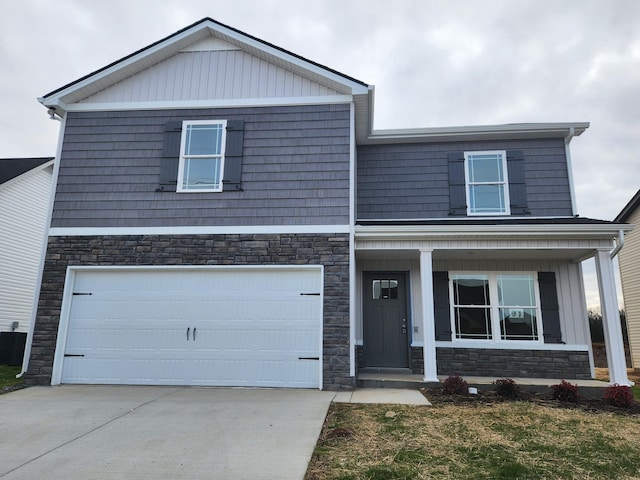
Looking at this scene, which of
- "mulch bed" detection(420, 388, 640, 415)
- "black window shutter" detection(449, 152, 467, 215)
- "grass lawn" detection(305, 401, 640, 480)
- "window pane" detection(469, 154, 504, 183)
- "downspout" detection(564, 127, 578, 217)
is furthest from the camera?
"window pane" detection(469, 154, 504, 183)

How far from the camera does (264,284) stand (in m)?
7.24

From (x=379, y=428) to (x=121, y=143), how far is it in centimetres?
682

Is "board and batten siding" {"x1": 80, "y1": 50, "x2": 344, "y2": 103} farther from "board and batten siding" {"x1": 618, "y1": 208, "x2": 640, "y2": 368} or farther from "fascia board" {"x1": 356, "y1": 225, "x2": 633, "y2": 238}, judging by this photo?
"board and batten siding" {"x1": 618, "y1": 208, "x2": 640, "y2": 368}

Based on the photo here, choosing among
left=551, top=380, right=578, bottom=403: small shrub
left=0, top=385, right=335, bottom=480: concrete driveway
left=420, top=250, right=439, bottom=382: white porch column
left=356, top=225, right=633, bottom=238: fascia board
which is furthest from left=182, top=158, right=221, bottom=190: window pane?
left=551, top=380, right=578, bottom=403: small shrub

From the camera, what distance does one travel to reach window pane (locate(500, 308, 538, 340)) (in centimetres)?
809

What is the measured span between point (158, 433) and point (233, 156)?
4893mm

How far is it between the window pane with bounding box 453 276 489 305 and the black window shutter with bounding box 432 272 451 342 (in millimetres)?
200

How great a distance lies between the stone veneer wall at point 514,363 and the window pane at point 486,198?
2.87 metres

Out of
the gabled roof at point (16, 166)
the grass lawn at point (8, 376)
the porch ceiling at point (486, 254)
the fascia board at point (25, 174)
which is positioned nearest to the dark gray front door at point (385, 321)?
the porch ceiling at point (486, 254)

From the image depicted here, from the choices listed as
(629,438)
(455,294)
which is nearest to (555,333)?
(455,294)

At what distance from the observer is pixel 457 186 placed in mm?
8844

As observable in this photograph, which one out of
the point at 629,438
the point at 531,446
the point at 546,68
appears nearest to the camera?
the point at 531,446

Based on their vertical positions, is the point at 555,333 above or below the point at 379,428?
above

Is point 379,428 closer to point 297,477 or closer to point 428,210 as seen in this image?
point 297,477
